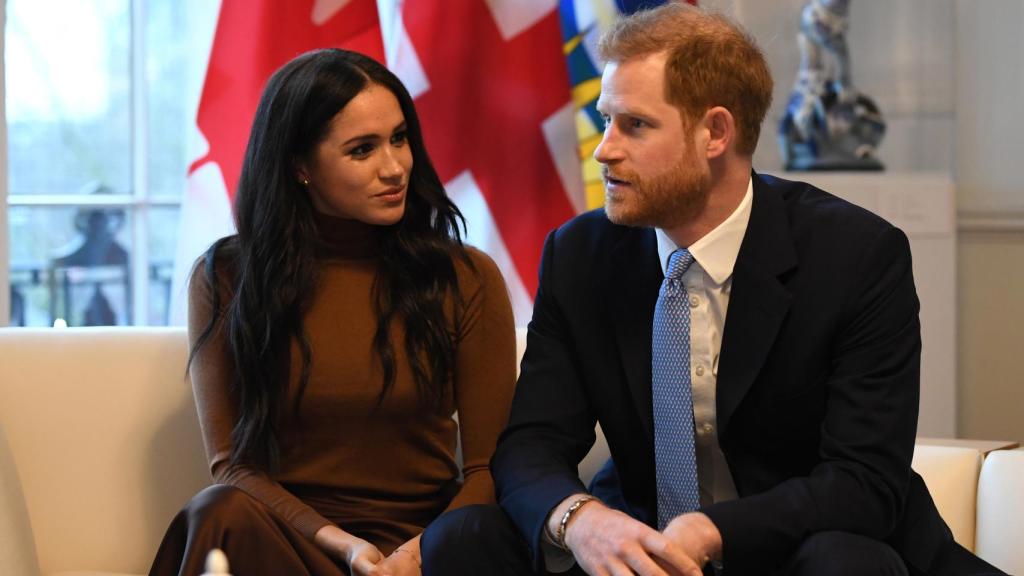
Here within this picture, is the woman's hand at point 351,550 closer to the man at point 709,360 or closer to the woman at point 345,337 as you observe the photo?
the woman at point 345,337

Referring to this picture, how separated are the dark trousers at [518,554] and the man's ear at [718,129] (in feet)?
1.74

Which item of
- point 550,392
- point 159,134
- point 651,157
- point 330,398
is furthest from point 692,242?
point 159,134

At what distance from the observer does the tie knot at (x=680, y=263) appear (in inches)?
69.8

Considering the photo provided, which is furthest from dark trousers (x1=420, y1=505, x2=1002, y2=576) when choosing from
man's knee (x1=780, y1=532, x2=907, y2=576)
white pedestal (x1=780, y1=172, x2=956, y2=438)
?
white pedestal (x1=780, y1=172, x2=956, y2=438)

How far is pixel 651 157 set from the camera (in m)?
1.73

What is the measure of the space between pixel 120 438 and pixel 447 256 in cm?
62

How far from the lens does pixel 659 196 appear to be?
1726mm

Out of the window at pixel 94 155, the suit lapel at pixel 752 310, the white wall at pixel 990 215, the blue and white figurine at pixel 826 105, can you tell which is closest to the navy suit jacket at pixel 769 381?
the suit lapel at pixel 752 310

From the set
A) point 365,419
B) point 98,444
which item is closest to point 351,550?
point 365,419

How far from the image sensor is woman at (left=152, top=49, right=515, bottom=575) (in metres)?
1.95

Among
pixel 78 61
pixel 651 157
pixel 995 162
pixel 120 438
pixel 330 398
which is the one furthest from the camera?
pixel 995 162

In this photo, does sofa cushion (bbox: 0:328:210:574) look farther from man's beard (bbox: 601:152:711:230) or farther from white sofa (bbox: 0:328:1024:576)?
man's beard (bbox: 601:152:711:230)

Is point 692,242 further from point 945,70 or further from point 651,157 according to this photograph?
point 945,70

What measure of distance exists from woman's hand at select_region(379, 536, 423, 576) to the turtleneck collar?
48cm
